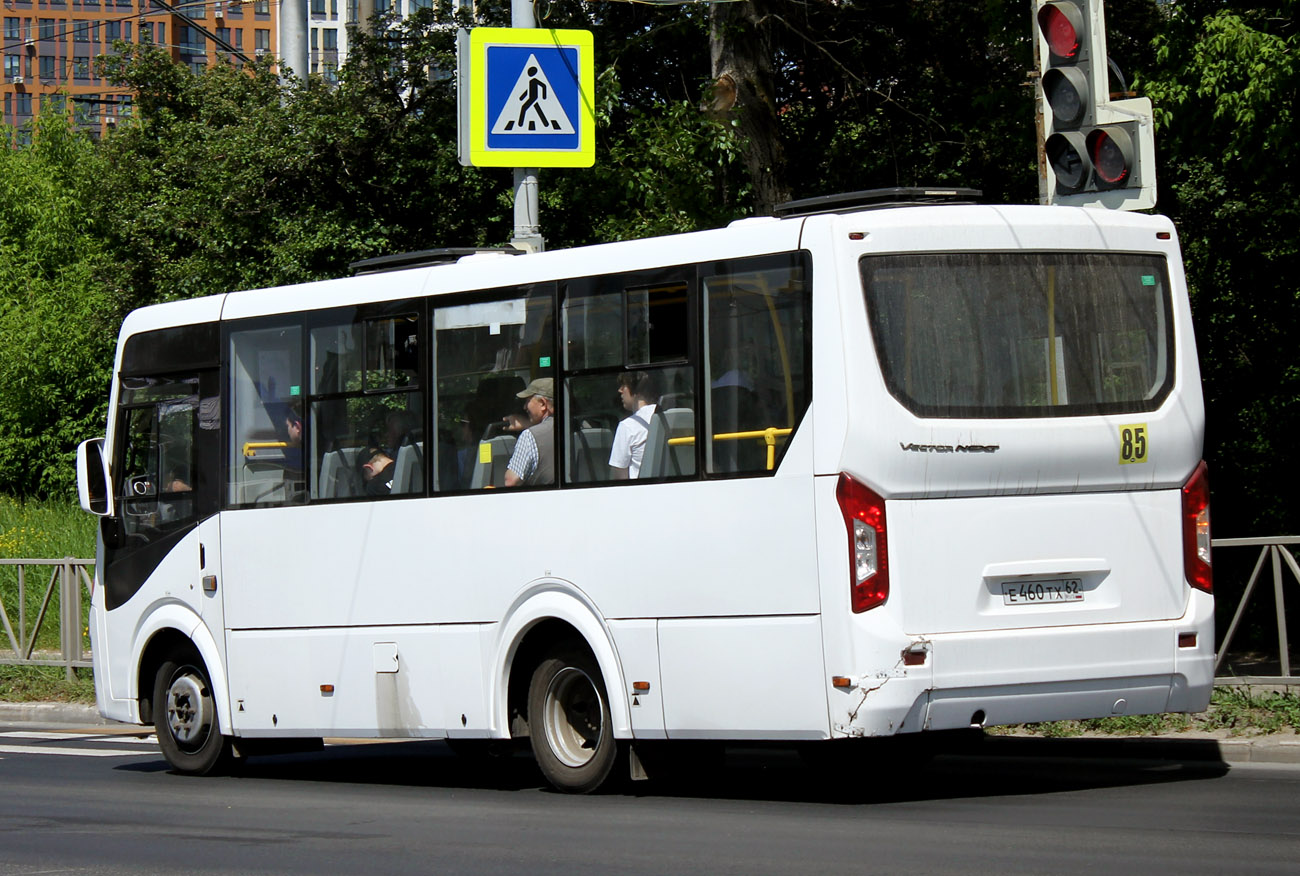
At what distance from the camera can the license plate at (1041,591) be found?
9.27 m

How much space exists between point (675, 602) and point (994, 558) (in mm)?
1653

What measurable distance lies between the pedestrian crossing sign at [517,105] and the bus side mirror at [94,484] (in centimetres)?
343

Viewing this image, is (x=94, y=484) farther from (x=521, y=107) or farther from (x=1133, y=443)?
(x=1133, y=443)

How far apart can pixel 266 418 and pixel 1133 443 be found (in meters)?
5.66

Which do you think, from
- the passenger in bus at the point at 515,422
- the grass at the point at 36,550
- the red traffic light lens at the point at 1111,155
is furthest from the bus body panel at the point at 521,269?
the grass at the point at 36,550

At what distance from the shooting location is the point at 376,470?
11.5 meters

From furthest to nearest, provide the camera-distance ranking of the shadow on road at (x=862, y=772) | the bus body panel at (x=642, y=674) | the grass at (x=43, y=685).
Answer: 1. the grass at (x=43, y=685)
2. the shadow on road at (x=862, y=772)
3. the bus body panel at (x=642, y=674)

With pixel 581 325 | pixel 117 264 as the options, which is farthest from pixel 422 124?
pixel 581 325

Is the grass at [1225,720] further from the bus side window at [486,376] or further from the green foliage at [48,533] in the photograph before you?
the green foliage at [48,533]

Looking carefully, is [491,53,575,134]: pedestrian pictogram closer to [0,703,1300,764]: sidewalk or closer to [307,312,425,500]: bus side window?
[307,312,425,500]: bus side window

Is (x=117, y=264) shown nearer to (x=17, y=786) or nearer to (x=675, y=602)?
(x=17, y=786)

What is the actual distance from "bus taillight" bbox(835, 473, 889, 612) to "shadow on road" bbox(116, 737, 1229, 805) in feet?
4.55

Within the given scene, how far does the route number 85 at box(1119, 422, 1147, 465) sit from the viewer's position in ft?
31.2

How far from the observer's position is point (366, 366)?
11680 millimetres
